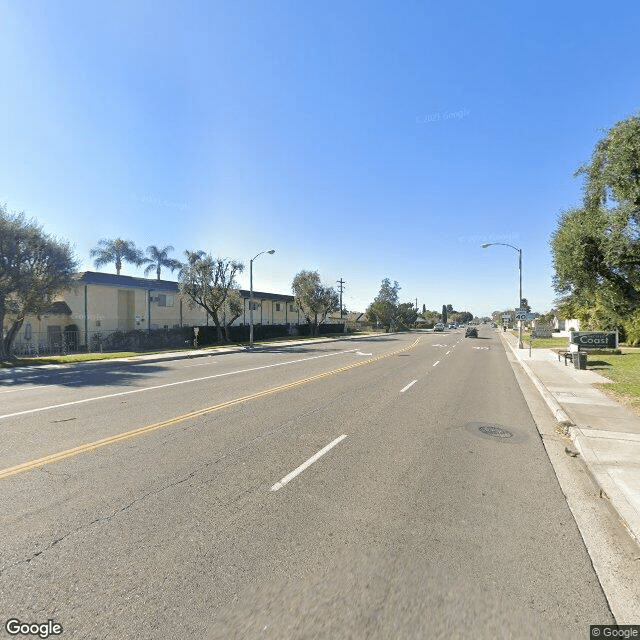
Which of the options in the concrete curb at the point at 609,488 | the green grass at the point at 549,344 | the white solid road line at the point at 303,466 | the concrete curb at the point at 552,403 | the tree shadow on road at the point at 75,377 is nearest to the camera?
the concrete curb at the point at 609,488

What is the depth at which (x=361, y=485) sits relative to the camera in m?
4.87

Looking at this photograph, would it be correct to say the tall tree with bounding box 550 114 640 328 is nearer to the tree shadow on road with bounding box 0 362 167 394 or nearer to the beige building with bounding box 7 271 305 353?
the tree shadow on road with bounding box 0 362 167 394

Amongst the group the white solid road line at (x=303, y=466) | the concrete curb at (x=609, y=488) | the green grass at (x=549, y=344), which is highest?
the green grass at (x=549, y=344)

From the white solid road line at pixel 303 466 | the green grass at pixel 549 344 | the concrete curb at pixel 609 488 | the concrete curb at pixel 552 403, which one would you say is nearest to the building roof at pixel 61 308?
the white solid road line at pixel 303 466

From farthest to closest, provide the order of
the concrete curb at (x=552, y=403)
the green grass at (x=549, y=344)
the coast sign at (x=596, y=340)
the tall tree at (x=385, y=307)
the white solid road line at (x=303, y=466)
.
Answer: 1. the tall tree at (x=385, y=307)
2. the green grass at (x=549, y=344)
3. the coast sign at (x=596, y=340)
4. the concrete curb at (x=552, y=403)
5. the white solid road line at (x=303, y=466)

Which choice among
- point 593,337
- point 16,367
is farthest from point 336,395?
point 593,337

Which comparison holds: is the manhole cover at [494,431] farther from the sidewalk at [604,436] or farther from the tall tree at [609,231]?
the tall tree at [609,231]

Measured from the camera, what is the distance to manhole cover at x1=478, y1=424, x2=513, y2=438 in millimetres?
7152

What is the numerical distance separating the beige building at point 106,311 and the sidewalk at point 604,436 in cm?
2928

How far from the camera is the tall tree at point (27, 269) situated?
70.0ft

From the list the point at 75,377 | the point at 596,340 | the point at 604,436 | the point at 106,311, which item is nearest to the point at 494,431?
the point at 604,436

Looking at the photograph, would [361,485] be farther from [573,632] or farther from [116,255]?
[116,255]

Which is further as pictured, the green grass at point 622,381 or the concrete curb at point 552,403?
the green grass at point 622,381

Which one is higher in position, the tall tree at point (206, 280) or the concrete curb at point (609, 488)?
the tall tree at point (206, 280)
